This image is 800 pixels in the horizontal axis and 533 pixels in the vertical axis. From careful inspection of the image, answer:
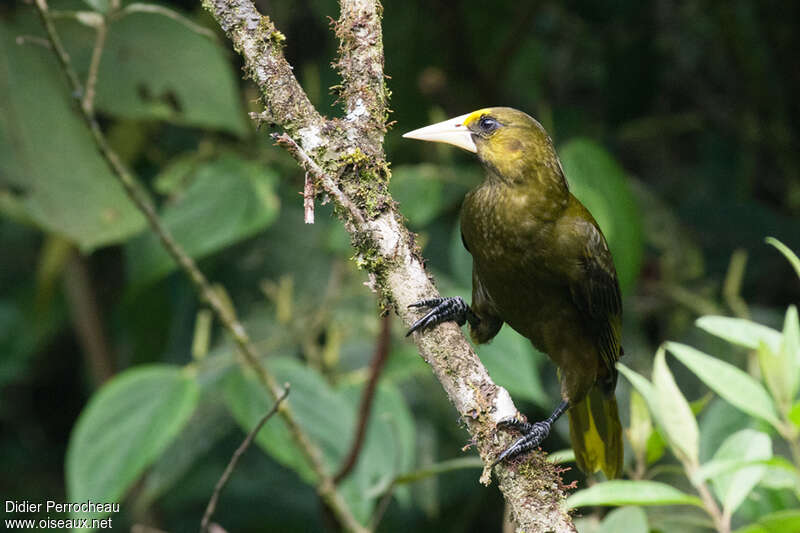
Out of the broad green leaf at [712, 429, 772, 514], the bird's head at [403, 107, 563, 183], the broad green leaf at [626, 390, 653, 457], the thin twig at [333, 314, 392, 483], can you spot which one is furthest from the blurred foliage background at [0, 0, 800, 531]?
the broad green leaf at [712, 429, 772, 514]

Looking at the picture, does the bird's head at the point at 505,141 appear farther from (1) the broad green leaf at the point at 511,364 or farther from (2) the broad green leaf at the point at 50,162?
(2) the broad green leaf at the point at 50,162

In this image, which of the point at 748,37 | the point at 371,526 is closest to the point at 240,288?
the point at 371,526

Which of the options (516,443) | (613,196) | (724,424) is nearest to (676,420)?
(516,443)

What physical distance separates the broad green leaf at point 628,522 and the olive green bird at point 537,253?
1.89ft

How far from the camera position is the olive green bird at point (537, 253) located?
1969 mm

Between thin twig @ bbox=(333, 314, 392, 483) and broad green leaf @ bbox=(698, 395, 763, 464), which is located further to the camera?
thin twig @ bbox=(333, 314, 392, 483)

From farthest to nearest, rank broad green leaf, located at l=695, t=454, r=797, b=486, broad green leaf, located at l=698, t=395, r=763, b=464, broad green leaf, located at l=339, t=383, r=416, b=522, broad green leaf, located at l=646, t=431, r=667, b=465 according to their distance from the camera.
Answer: broad green leaf, located at l=339, t=383, r=416, b=522
broad green leaf, located at l=698, t=395, r=763, b=464
broad green leaf, located at l=646, t=431, r=667, b=465
broad green leaf, located at l=695, t=454, r=797, b=486

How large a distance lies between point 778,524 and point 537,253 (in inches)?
39.8

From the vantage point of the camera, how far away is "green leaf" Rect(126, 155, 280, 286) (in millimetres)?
2684

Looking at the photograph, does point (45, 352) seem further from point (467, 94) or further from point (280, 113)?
point (280, 113)

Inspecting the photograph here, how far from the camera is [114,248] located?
3.90m

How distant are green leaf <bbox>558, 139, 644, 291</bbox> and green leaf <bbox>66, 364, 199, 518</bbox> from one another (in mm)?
1284

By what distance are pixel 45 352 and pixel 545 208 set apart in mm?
2897

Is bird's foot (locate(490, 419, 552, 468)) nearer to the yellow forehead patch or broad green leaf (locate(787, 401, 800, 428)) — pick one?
broad green leaf (locate(787, 401, 800, 428))
